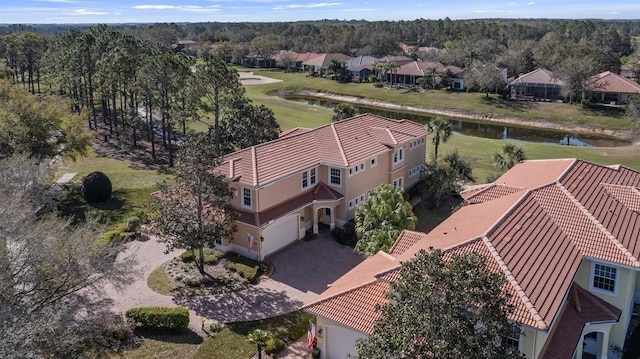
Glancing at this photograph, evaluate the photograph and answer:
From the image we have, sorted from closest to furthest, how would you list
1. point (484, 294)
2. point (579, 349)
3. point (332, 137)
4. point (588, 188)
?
point (484, 294)
point (579, 349)
point (588, 188)
point (332, 137)

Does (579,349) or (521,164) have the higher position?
(521,164)

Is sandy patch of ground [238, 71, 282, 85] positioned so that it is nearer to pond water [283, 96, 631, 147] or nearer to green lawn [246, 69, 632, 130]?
green lawn [246, 69, 632, 130]

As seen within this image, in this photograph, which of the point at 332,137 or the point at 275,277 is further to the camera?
the point at 332,137

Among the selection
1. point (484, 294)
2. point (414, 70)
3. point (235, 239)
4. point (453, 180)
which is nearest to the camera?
point (484, 294)

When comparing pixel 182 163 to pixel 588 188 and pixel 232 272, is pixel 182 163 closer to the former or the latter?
pixel 232 272

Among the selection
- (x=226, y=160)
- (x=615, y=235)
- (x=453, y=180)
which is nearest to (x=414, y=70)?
(x=453, y=180)

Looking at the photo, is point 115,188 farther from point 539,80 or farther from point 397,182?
point 539,80

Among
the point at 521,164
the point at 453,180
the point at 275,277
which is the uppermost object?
the point at 521,164
